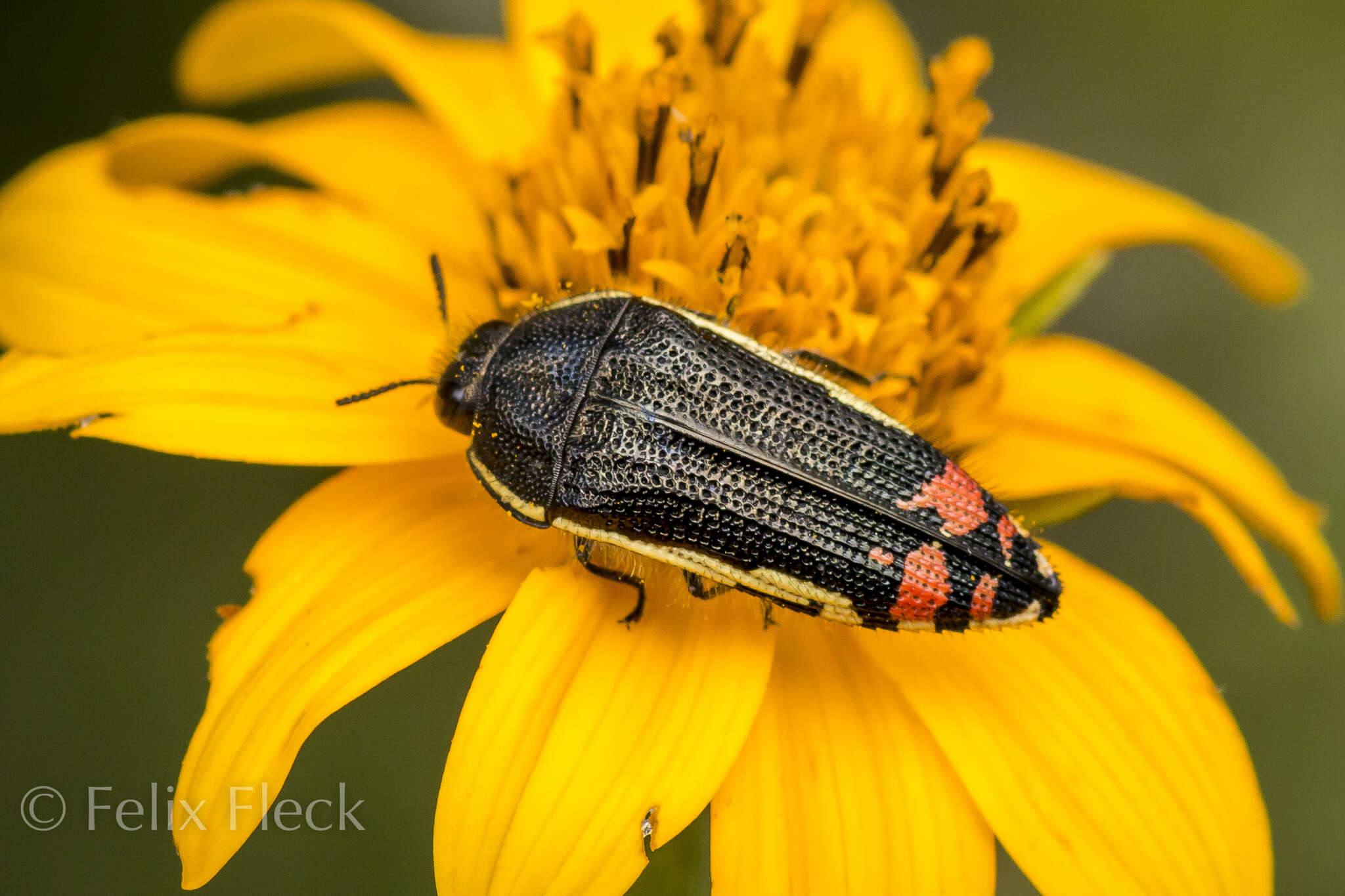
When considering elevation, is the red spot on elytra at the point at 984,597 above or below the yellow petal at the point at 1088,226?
below

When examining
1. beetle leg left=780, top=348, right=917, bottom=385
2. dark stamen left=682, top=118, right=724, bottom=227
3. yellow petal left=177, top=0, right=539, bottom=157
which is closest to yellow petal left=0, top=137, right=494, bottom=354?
yellow petal left=177, top=0, right=539, bottom=157

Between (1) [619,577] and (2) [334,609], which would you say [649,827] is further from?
(2) [334,609]

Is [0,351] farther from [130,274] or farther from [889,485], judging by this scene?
[889,485]

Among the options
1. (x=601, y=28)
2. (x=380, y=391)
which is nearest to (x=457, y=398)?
(x=380, y=391)

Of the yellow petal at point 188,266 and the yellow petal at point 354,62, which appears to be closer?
the yellow petal at point 188,266

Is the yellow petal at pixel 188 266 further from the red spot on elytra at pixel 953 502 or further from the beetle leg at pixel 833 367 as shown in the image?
the red spot on elytra at pixel 953 502

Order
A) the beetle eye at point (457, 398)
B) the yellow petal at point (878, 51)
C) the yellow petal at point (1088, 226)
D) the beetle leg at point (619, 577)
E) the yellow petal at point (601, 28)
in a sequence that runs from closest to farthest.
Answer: the beetle leg at point (619, 577), the beetle eye at point (457, 398), the yellow petal at point (1088, 226), the yellow petal at point (601, 28), the yellow petal at point (878, 51)

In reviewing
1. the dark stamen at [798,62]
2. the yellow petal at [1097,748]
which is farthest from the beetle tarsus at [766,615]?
the dark stamen at [798,62]
